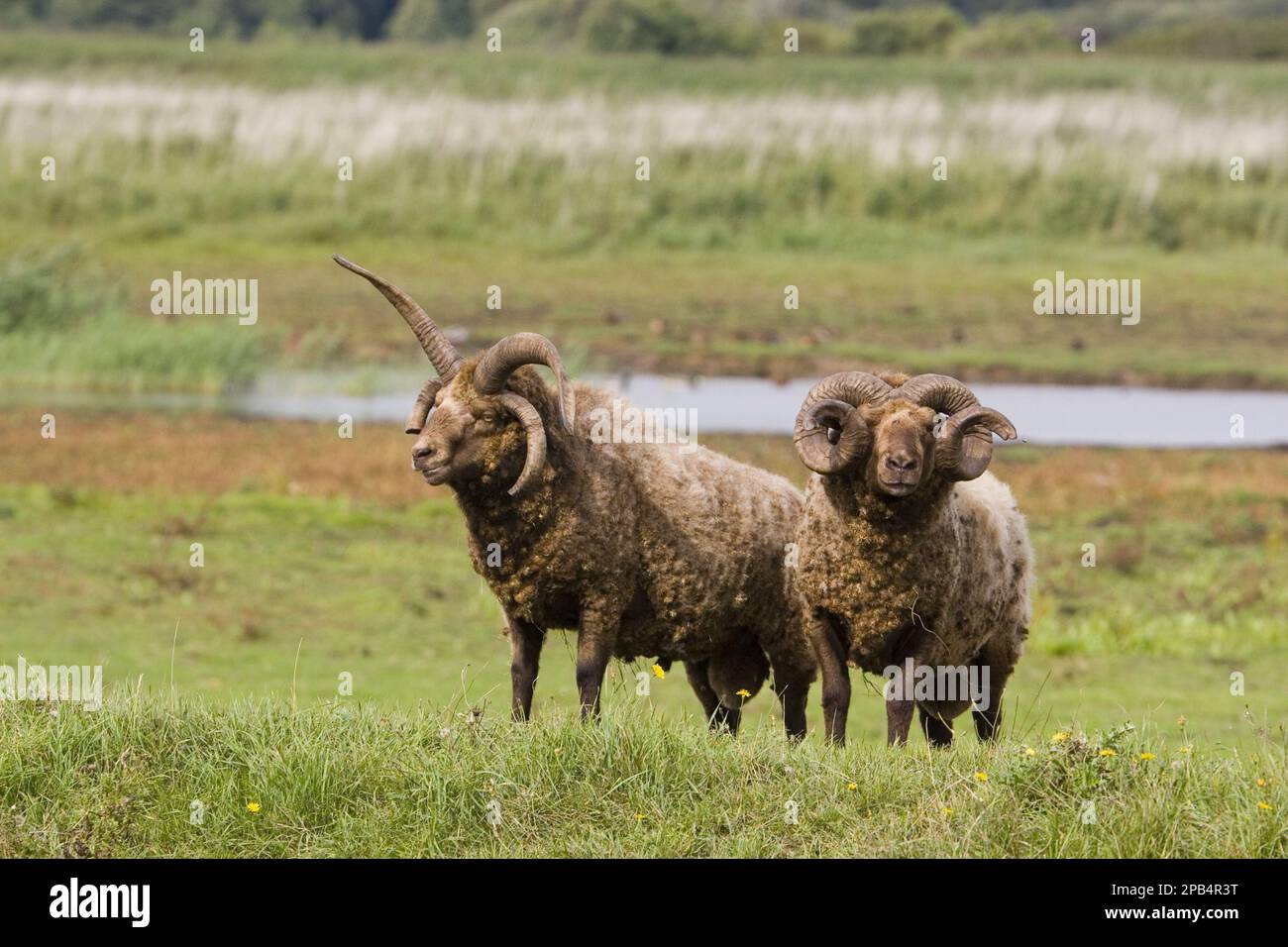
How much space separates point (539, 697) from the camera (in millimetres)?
19156

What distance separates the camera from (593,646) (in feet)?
37.8

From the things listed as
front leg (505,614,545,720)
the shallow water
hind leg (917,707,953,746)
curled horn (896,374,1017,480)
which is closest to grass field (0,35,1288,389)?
the shallow water

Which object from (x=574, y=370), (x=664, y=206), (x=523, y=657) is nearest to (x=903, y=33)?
(x=664, y=206)

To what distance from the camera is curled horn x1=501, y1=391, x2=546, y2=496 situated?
11.1 meters

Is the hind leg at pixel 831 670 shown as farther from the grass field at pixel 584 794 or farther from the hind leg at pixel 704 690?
the hind leg at pixel 704 690

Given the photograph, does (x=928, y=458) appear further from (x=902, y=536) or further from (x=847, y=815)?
(x=847, y=815)

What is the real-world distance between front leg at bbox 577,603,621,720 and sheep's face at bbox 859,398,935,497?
170 cm

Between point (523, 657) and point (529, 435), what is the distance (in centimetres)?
140

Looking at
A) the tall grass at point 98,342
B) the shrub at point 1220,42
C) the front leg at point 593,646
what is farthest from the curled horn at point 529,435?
the shrub at point 1220,42

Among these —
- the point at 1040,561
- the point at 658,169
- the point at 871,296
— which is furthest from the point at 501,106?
the point at 1040,561

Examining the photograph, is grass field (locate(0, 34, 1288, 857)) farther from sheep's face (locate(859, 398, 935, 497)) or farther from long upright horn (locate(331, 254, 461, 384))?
long upright horn (locate(331, 254, 461, 384))

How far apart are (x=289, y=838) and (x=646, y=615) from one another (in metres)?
2.80

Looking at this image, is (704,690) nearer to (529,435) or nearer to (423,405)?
(529,435)
